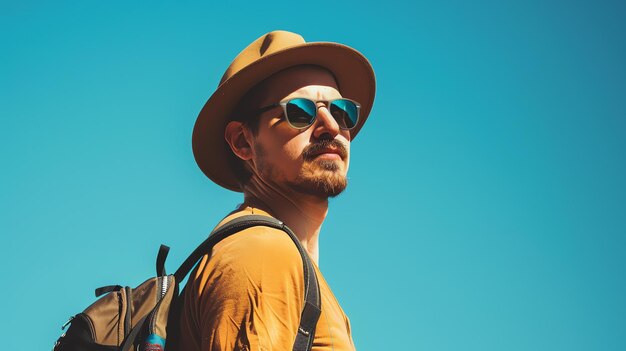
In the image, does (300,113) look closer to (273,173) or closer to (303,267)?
(273,173)

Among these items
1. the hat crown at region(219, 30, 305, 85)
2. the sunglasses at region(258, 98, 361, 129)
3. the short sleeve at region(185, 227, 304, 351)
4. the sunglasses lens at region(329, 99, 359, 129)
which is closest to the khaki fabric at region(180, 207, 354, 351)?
the short sleeve at region(185, 227, 304, 351)

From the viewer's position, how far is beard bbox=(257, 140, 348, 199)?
454 cm

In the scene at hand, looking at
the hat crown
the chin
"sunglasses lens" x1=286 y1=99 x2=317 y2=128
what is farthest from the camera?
the hat crown

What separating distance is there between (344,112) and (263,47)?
0.71 metres

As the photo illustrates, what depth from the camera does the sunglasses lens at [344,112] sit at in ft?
16.0

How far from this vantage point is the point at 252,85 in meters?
4.99

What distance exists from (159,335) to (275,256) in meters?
0.62

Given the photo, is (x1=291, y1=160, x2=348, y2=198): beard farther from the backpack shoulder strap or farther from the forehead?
the backpack shoulder strap

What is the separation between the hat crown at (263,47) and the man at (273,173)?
0.03 ft

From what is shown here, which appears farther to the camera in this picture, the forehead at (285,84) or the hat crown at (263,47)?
the hat crown at (263,47)

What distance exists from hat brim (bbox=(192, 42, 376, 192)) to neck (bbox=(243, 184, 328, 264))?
688 millimetres

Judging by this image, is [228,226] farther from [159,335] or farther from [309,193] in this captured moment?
[309,193]

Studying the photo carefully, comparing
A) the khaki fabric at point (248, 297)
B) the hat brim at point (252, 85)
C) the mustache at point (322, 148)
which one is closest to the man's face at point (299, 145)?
the mustache at point (322, 148)

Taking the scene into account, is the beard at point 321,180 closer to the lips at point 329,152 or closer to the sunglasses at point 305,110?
the lips at point 329,152
